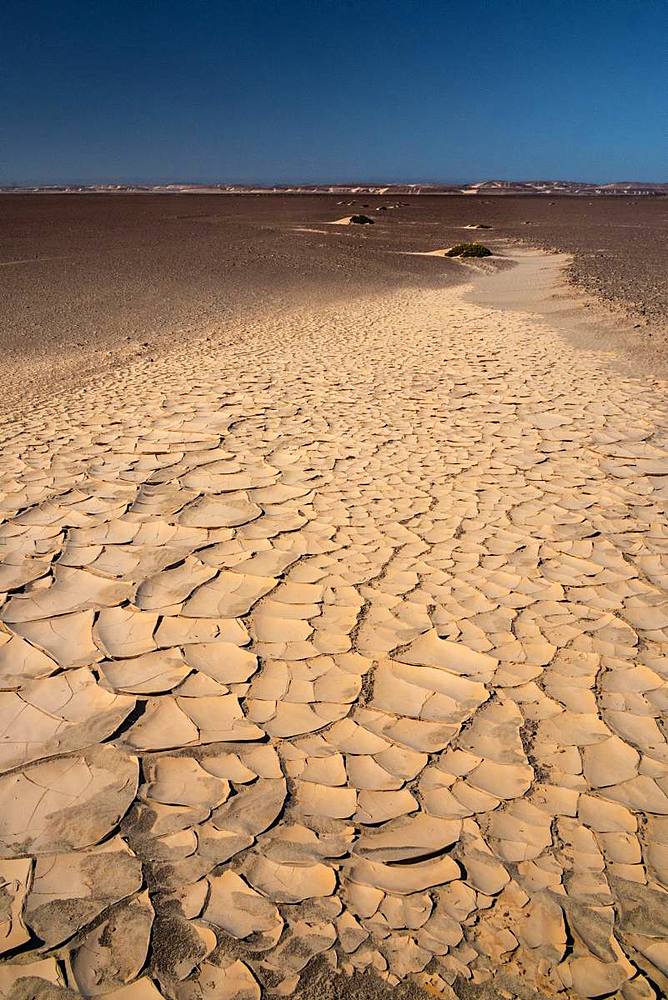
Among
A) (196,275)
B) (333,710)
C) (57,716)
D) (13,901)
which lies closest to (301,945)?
(13,901)

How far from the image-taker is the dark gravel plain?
848 centimetres

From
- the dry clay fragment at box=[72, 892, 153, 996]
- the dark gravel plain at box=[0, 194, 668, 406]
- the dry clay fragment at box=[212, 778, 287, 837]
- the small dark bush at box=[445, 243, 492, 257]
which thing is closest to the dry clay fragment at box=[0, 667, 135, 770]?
the dry clay fragment at box=[212, 778, 287, 837]

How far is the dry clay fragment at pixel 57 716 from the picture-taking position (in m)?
2.15

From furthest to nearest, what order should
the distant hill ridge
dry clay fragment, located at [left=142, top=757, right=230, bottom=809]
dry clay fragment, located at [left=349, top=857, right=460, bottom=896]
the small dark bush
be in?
the distant hill ridge
the small dark bush
dry clay fragment, located at [left=142, top=757, right=230, bottom=809]
dry clay fragment, located at [left=349, top=857, right=460, bottom=896]

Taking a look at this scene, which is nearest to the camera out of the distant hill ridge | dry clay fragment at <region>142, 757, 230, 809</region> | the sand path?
the sand path

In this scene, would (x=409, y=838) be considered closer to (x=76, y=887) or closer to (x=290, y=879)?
(x=290, y=879)

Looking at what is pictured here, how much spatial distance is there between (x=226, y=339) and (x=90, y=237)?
1623 cm

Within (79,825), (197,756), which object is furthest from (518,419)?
(79,825)

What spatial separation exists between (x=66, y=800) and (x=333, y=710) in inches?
30.9

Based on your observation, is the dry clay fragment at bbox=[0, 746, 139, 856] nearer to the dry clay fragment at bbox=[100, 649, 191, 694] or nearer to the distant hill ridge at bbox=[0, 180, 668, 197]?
the dry clay fragment at bbox=[100, 649, 191, 694]

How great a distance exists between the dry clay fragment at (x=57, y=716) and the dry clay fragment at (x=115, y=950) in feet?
2.02

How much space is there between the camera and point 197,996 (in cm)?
150

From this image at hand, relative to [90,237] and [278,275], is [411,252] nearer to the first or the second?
[278,275]

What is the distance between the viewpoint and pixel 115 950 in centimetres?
157
